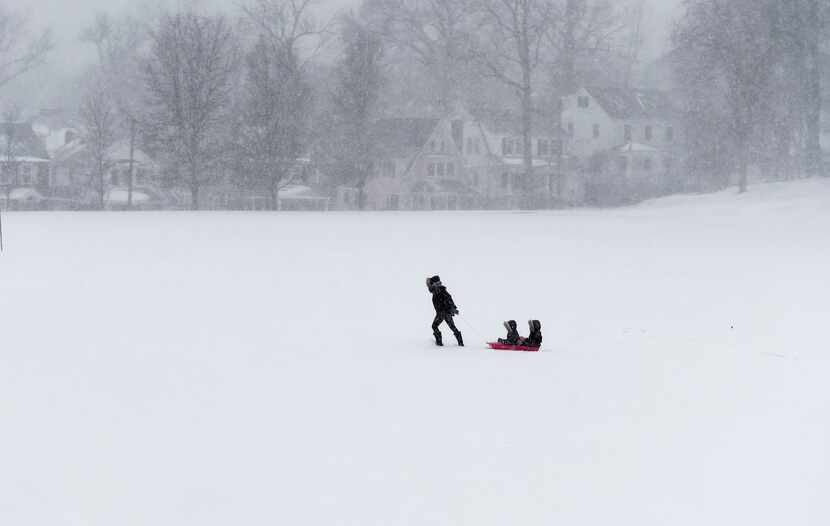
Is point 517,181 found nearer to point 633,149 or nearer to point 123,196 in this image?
point 633,149

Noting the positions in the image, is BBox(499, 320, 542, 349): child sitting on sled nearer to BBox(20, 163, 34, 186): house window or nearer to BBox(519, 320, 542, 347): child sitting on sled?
BBox(519, 320, 542, 347): child sitting on sled

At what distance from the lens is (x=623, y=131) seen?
102 metres

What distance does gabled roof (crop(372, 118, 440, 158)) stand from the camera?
8262cm

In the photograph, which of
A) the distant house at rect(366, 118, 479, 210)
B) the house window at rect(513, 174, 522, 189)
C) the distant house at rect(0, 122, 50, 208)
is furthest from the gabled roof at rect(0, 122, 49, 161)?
the house window at rect(513, 174, 522, 189)

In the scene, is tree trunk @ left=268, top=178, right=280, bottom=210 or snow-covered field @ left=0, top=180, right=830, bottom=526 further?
tree trunk @ left=268, top=178, right=280, bottom=210

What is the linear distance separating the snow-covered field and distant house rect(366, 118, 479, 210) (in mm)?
57823

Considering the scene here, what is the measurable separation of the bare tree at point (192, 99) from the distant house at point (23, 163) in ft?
55.8

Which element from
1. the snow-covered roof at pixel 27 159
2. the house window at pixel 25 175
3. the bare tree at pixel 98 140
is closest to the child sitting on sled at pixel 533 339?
the bare tree at pixel 98 140

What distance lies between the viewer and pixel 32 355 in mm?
14727

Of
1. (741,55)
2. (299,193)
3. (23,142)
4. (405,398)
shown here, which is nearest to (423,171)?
(299,193)

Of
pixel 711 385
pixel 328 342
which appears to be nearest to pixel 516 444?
pixel 711 385

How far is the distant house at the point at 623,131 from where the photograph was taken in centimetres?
9675

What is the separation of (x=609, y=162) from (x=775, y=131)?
26.4m

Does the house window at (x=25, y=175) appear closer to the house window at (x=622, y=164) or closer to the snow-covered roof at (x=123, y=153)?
the snow-covered roof at (x=123, y=153)
